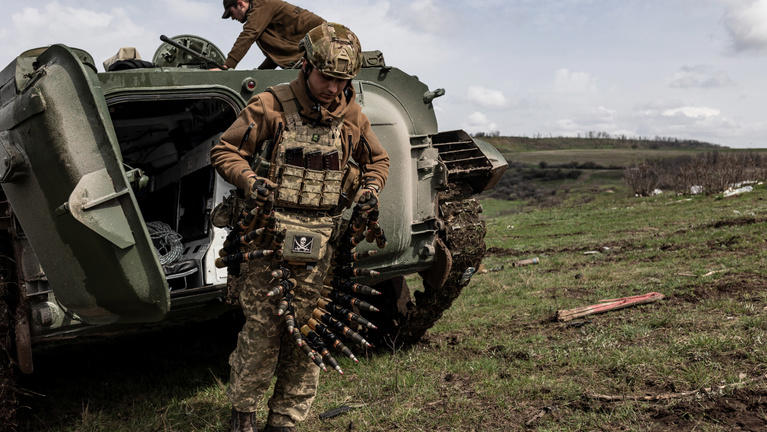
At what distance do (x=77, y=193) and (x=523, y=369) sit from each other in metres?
3.15

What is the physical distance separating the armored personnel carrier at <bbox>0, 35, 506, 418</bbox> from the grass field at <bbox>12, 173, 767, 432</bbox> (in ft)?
2.36

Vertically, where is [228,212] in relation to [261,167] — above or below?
below

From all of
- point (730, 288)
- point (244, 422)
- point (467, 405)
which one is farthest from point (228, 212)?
point (730, 288)

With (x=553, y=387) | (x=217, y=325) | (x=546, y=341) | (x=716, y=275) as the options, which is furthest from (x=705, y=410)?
(x=217, y=325)

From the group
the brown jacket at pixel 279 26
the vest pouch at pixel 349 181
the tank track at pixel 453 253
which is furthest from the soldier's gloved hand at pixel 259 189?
the brown jacket at pixel 279 26

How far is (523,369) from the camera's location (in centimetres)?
494

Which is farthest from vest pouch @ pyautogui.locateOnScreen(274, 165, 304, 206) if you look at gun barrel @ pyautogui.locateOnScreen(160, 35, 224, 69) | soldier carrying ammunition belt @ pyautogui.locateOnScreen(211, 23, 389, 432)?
gun barrel @ pyautogui.locateOnScreen(160, 35, 224, 69)

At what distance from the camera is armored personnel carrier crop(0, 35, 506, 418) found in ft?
11.7

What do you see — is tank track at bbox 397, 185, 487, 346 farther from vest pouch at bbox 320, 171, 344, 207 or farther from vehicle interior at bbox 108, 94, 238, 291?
vest pouch at bbox 320, 171, 344, 207

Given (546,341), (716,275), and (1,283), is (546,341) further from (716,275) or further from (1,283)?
(1,283)

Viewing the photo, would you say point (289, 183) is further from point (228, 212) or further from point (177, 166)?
point (177, 166)

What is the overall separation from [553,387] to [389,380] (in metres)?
1.15

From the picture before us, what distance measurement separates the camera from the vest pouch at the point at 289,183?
3545mm

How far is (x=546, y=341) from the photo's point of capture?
18.5 ft
